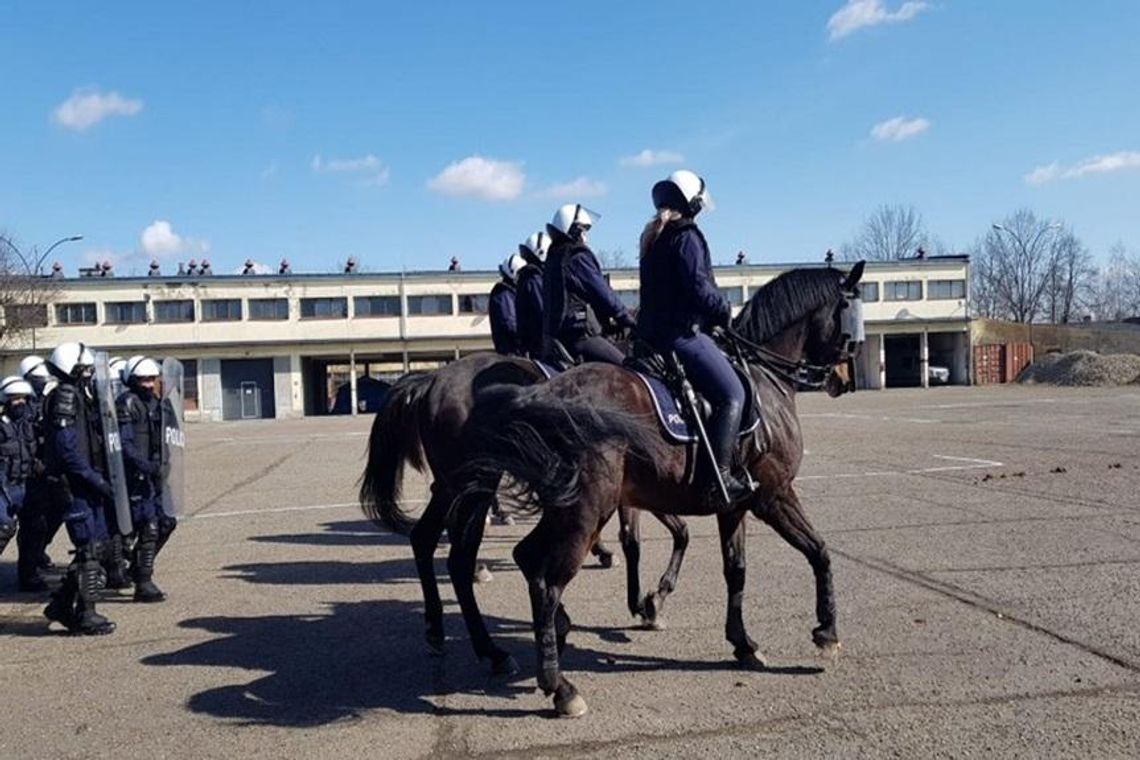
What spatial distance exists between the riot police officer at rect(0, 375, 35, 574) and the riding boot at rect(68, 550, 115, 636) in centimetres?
135

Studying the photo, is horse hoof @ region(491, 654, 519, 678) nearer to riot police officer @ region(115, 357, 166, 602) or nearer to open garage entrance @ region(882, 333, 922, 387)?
riot police officer @ region(115, 357, 166, 602)

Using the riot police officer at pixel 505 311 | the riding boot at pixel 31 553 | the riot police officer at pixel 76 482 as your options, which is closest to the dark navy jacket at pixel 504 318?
the riot police officer at pixel 505 311

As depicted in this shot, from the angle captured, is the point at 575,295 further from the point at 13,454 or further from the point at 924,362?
the point at 924,362

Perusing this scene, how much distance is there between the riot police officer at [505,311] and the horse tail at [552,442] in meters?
3.95

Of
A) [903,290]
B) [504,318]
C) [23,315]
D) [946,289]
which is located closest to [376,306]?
[23,315]

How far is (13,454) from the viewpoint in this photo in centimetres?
795

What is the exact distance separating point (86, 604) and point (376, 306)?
173 feet

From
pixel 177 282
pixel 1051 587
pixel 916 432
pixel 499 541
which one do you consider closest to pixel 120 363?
pixel 499 541

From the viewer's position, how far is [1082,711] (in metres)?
4.30

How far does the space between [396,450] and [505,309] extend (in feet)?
9.84

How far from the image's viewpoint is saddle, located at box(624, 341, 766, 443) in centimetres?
506

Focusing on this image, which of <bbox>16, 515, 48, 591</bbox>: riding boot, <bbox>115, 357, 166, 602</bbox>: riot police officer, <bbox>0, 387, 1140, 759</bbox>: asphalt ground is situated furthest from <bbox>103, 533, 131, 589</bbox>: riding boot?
<bbox>16, 515, 48, 591</bbox>: riding boot

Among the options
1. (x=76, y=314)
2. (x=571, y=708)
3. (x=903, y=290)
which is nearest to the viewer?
(x=571, y=708)

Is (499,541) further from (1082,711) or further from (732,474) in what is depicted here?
(1082,711)
